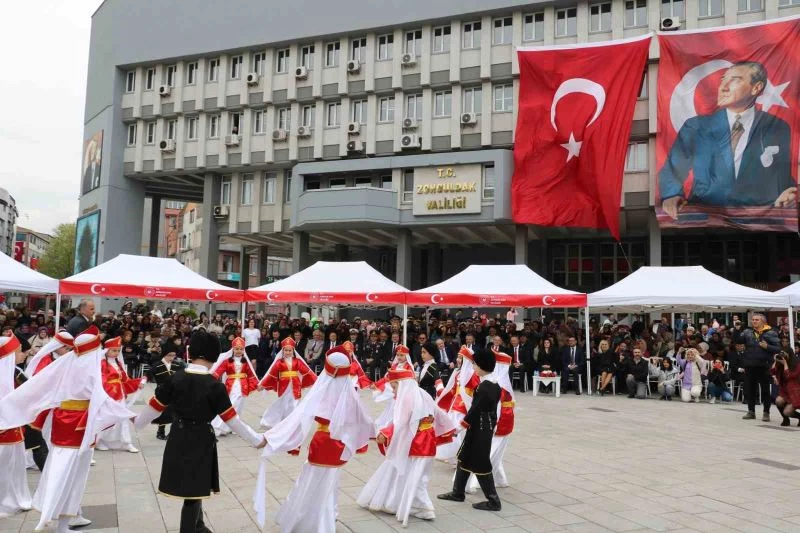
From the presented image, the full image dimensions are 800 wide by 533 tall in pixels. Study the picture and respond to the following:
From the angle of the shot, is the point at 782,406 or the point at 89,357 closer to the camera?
the point at 89,357

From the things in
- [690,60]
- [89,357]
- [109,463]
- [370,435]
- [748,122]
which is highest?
[690,60]

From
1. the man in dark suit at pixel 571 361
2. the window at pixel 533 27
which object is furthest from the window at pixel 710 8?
the man in dark suit at pixel 571 361

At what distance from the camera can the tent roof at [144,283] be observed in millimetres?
17562

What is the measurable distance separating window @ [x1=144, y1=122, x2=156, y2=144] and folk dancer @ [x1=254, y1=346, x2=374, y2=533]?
3916cm

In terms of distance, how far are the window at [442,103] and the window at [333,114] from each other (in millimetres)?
5589

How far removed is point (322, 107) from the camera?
36312 millimetres

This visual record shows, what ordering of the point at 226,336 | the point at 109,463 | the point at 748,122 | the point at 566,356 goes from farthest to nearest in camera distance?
the point at 748,122, the point at 226,336, the point at 566,356, the point at 109,463

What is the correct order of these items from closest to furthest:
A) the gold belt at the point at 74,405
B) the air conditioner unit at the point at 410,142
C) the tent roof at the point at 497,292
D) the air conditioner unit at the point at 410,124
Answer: the gold belt at the point at 74,405
the tent roof at the point at 497,292
the air conditioner unit at the point at 410,142
the air conditioner unit at the point at 410,124

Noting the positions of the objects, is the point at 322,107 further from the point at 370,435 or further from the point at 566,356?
the point at 370,435

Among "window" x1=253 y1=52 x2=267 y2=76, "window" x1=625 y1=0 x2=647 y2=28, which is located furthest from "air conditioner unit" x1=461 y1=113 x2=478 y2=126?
"window" x1=253 y1=52 x2=267 y2=76

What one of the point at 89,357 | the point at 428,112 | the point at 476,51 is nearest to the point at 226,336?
the point at 89,357

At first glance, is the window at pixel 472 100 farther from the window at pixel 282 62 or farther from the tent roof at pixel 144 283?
the tent roof at pixel 144 283

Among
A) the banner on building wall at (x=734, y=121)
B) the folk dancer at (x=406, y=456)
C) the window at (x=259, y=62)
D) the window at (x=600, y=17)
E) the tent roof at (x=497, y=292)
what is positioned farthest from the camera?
the window at (x=259, y=62)

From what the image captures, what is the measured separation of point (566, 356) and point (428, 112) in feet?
61.4
